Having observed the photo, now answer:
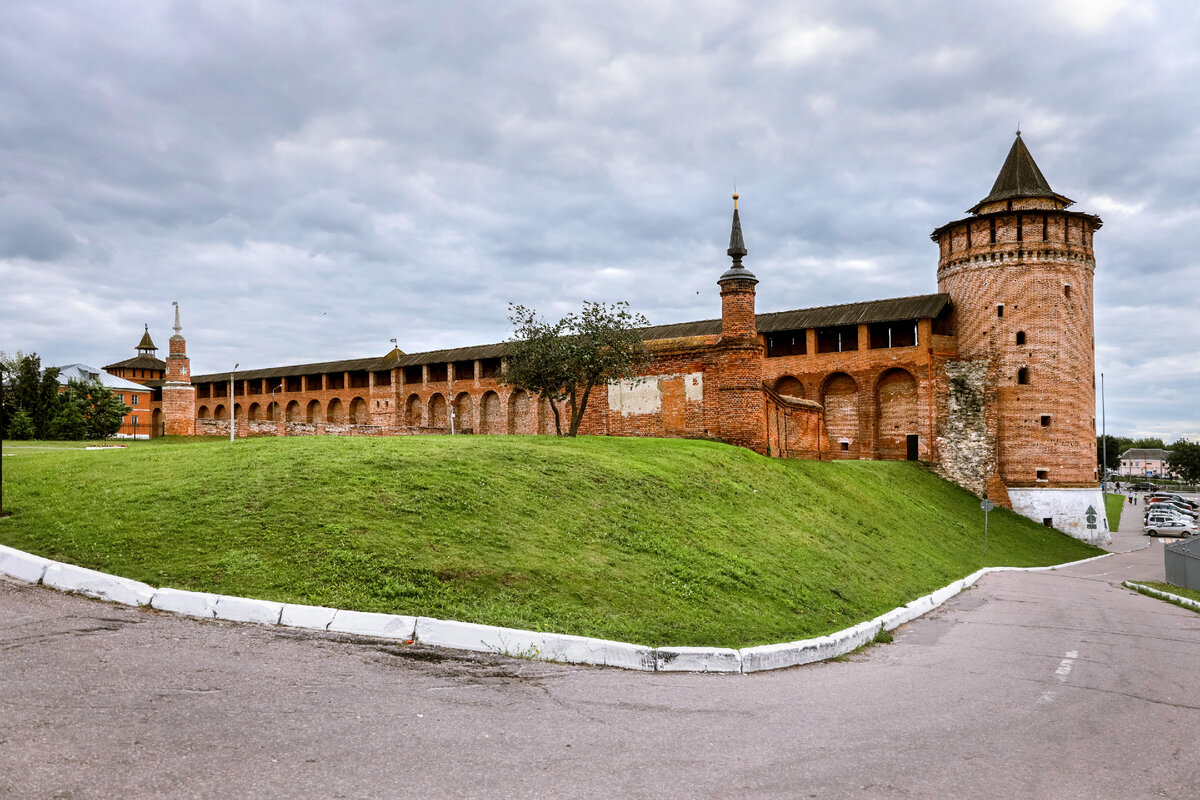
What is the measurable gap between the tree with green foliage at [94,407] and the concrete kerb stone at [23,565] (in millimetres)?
42498

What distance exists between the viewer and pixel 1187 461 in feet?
340

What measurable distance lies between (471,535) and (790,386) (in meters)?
33.7

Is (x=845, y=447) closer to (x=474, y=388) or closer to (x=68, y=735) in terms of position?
(x=474, y=388)

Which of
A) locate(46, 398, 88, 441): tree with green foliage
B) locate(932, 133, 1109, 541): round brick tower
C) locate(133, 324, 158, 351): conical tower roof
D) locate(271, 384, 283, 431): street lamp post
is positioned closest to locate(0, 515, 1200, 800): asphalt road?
locate(932, 133, 1109, 541): round brick tower

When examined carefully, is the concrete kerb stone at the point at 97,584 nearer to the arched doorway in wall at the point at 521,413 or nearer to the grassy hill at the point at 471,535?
the grassy hill at the point at 471,535

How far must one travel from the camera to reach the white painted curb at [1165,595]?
1584cm

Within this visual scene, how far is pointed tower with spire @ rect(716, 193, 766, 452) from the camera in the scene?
68.6ft

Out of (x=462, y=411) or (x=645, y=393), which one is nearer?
(x=645, y=393)

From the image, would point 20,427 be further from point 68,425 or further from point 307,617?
point 307,617

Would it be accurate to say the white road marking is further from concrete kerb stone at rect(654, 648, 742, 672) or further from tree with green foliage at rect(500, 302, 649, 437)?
tree with green foliage at rect(500, 302, 649, 437)

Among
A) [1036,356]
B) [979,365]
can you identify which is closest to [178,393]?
[979,365]

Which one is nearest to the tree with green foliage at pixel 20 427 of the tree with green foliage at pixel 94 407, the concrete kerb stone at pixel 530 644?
the tree with green foliage at pixel 94 407

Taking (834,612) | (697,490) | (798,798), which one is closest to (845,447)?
(697,490)

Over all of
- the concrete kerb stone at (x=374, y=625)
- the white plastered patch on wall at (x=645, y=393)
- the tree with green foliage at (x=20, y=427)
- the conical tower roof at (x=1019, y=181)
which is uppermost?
the conical tower roof at (x=1019, y=181)
